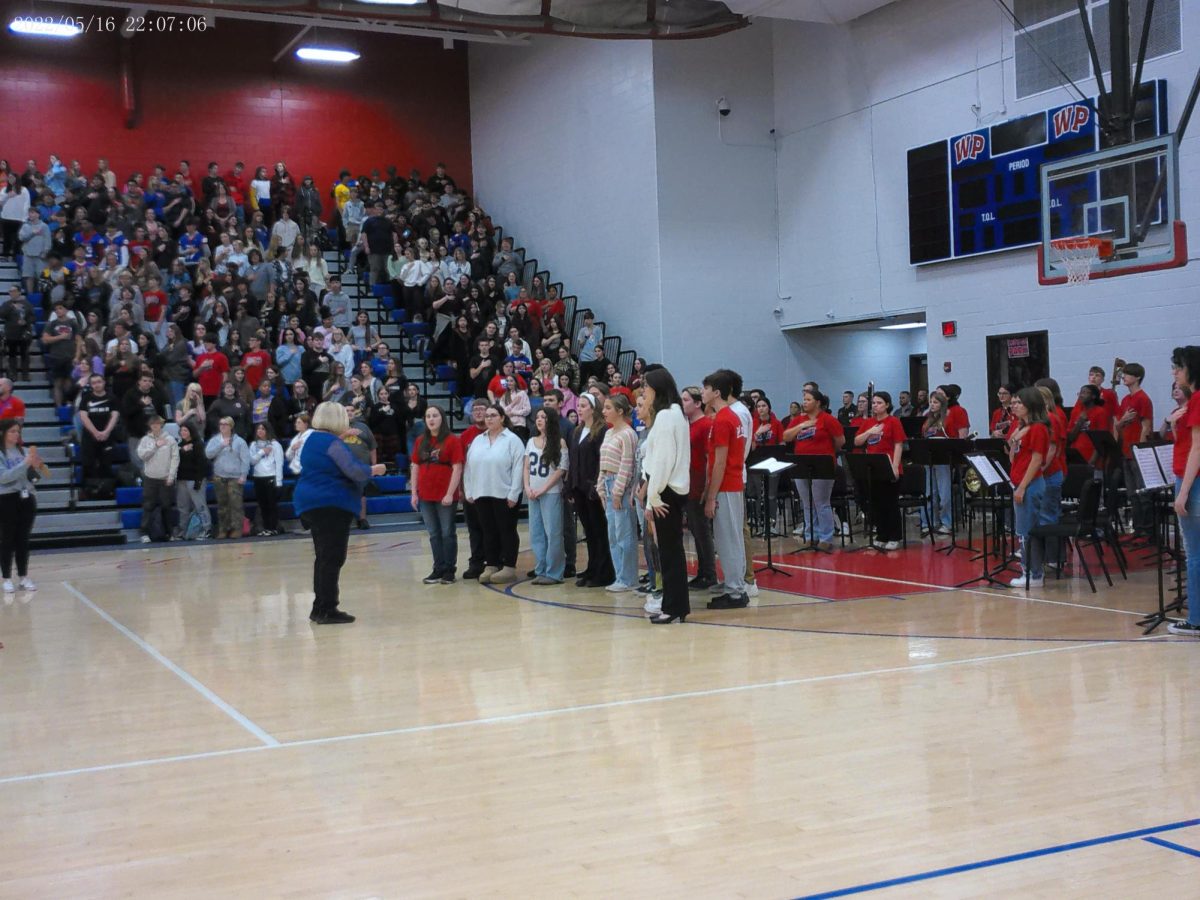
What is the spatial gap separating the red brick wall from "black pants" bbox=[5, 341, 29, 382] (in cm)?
599

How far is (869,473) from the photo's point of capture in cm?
1266

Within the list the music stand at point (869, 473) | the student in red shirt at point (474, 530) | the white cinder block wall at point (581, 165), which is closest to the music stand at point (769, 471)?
the music stand at point (869, 473)

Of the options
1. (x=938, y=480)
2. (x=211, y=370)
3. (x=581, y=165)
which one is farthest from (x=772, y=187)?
(x=211, y=370)

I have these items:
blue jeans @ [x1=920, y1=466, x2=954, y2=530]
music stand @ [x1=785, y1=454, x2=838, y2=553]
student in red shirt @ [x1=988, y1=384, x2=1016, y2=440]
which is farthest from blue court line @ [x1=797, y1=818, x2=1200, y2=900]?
student in red shirt @ [x1=988, y1=384, x2=1016, y2=440]

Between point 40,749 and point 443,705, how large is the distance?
1940mm

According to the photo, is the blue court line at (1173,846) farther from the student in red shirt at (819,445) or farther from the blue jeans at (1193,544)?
the student in red shirt at (819,445)

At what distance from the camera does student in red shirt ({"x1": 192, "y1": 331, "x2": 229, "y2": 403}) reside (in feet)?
56.4

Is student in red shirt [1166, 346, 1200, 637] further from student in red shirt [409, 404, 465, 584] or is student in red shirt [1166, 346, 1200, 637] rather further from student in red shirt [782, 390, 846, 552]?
student in red shirt [409, 404, 465, 584]

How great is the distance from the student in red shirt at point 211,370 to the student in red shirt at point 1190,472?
43.3 feet

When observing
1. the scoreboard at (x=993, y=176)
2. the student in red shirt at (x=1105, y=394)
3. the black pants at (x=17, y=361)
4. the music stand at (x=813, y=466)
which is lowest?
the music stand at (x=813, y=466)

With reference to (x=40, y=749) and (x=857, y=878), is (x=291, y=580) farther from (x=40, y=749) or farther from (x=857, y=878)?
(x=857, y=878)

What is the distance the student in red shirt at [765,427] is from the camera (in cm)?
1522

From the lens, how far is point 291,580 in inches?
463

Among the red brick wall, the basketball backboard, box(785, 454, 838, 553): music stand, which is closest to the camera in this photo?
the basketball backboard
